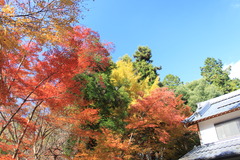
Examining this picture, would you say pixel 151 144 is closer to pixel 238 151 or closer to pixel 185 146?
pixel 185 146

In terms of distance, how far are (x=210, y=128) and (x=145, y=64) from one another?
17.0m

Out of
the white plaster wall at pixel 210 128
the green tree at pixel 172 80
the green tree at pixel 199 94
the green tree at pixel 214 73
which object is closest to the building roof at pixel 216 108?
the white plaster wall at pixel 210 128

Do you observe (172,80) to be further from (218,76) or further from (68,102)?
(68,102)

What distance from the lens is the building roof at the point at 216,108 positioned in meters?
8.51

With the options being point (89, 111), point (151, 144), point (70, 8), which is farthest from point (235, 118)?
point (70, 8)

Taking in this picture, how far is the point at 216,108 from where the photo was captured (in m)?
9.73

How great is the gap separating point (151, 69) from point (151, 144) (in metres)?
13.3

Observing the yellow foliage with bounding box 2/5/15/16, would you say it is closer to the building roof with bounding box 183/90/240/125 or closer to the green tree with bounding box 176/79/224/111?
the building roof with bounding box 183/90/240/125

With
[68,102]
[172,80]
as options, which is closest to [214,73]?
[172,80]

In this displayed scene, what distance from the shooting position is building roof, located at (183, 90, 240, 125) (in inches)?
335

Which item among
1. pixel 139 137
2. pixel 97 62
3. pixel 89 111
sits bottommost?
pixel 139 137

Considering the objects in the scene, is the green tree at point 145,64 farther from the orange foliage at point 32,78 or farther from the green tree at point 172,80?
the orange foliage at point 32,78

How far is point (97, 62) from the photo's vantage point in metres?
13.5

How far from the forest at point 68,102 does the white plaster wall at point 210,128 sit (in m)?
2.45
